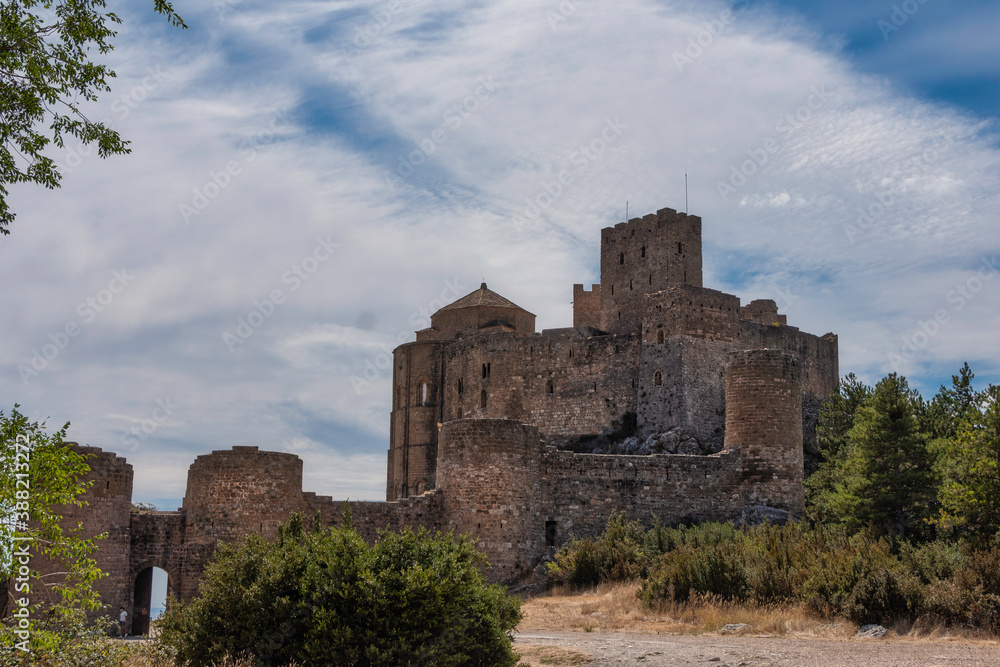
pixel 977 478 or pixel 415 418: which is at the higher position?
pixel 415 418

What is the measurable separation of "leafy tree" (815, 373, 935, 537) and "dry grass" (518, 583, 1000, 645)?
6.40 m

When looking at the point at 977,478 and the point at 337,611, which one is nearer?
the point at 337,611

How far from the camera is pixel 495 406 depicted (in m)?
43.0

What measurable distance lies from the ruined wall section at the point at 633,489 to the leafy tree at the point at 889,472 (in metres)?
3.89

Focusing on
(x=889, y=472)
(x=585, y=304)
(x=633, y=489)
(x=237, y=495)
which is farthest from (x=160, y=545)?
(x=585, y=304)

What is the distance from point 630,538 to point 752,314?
2441cm

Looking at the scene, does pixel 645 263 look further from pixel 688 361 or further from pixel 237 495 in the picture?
pixel 237 495

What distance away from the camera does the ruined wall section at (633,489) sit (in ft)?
92.1

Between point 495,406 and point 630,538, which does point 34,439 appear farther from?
point 495,406

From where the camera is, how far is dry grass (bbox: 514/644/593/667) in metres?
16.2

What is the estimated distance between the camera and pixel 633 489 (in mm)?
28984

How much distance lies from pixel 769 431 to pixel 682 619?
1013cm

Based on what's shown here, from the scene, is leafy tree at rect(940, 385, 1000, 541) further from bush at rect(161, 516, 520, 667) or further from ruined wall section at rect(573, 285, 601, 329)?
ruined wall section at rect(573, 285, 601, 329)

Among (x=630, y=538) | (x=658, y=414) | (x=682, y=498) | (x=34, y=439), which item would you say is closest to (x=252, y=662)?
(x=34, y=439)
